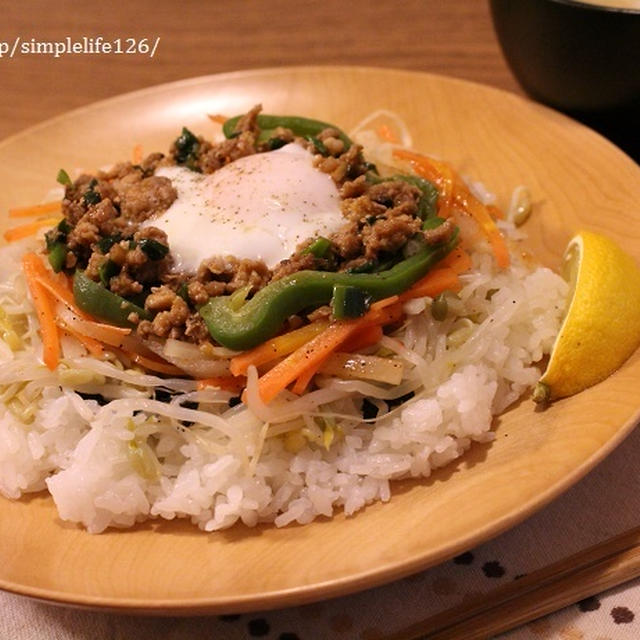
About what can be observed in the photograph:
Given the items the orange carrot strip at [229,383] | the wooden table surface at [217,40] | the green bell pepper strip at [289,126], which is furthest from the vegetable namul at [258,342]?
the wooden table surface at [217,40]

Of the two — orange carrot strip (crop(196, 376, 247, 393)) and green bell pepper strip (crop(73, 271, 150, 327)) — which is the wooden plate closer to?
orange carrot strip (crop(196, 376, 247, 393))

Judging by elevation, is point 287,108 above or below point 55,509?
above

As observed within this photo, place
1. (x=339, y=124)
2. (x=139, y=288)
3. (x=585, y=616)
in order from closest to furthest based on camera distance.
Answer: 1. (x=585, y=616)
2. (x=139, y=288)
3. (x=339, y=124)

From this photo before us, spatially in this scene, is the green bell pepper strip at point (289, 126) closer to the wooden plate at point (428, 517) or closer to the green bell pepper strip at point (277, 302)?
the wooden plate at point (428, 517)

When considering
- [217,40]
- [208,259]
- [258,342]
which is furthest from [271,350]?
[217,40]

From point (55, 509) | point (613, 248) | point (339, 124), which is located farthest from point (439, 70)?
point (55, 509)

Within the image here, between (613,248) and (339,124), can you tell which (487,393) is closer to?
(613,248)

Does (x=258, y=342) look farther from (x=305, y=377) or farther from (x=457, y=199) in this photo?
(x=457, y=199)
